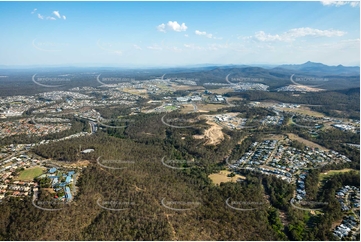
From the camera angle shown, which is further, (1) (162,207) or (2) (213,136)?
(2) (213,136)

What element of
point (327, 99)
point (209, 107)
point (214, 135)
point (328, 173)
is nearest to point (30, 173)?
point (214, 135)

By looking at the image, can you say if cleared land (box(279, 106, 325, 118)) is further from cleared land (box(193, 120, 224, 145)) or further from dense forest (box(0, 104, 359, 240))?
dense forest (box(0, 104, 359, 240))

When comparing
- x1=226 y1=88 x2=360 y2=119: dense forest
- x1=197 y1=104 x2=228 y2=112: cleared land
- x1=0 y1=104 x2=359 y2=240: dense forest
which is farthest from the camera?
x1=197 y1=104 x2=228 y2=112: cleared land

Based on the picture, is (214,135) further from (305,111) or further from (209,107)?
(305,111)

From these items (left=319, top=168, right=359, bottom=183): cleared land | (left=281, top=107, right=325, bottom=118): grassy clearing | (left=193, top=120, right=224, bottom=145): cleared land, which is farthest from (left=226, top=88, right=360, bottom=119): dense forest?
(left=193, top=120, right=224, bottom=145): cleared land

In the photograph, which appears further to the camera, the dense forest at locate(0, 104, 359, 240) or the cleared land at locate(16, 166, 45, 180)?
the cleared land at locate(16, 166, 45, 180)

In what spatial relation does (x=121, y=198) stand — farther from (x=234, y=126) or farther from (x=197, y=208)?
(x=234, y=126)

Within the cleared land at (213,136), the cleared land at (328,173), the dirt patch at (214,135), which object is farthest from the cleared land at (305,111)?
the cleared land at (328,173)

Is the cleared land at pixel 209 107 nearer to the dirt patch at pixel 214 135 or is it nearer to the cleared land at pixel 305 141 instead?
the dirt patch at pixel 214 135
